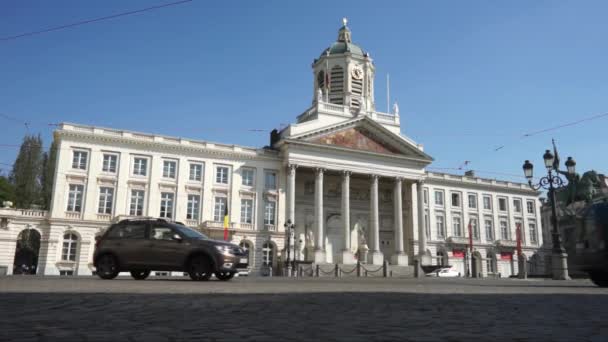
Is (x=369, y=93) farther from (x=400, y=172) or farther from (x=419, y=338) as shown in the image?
(x=419, y=338)

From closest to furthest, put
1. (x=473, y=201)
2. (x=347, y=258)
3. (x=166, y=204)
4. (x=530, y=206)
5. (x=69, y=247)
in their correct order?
(x=69, y=247)
(x=166, y=204)
(x=347, y=258)
(x=473, y=201)
(x=530, y=206)

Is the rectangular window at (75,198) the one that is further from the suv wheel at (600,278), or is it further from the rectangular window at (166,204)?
the suv wheel at (600,278)

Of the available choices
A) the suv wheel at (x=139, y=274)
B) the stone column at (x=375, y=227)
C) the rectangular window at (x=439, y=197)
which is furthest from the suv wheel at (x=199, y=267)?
the rectangular window at (x=439, y=197)

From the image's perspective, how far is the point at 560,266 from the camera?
941 inches

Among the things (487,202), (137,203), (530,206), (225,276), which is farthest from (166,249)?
(530,206)

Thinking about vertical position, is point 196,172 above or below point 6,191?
above

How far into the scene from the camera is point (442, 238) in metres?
57.5

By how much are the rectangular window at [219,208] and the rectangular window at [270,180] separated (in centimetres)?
453

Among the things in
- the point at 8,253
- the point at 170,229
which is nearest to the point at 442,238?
the point at 8,253

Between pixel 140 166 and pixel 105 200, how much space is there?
4342mm

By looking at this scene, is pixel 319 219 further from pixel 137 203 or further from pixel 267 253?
pixel 137 203

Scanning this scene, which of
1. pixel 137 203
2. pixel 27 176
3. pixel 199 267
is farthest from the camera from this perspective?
pixel 27 176

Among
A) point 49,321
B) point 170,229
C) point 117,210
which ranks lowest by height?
point 49,321

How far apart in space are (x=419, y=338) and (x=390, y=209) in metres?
50.4
